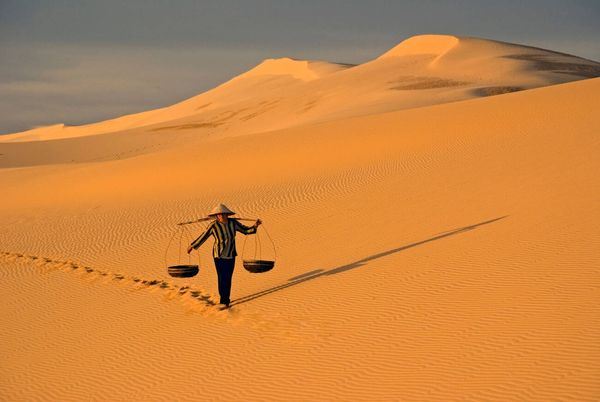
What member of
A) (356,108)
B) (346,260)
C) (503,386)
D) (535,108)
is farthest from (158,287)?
(356,108)

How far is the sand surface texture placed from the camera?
9.09m

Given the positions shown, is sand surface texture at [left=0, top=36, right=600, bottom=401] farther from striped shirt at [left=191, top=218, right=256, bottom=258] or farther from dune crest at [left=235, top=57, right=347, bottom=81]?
dune crest at [left=235, top=57, right=347, bottom=81]

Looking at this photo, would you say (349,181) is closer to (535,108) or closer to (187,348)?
(535,108)

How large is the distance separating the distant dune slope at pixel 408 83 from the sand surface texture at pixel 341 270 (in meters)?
28.7

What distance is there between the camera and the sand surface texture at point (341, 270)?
9094 millimetres

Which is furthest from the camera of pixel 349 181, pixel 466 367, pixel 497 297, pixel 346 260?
pixel 349 181

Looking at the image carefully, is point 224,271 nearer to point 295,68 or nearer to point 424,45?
point 424,45

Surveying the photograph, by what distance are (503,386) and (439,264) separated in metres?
5.28

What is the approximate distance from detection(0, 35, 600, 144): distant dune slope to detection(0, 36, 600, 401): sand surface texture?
28.7 meters

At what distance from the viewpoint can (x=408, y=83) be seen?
70.7 m

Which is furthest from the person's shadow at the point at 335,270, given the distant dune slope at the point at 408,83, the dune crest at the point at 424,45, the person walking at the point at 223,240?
the dune crest at the point at 424,45

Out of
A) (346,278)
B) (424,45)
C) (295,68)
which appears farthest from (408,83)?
(346,278)

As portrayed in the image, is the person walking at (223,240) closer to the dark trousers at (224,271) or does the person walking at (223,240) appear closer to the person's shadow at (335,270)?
the dark trousers at (224,271)

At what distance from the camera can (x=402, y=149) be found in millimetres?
26484
